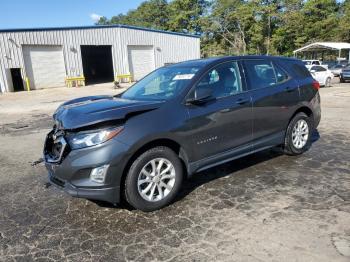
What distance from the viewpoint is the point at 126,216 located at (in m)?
3.79

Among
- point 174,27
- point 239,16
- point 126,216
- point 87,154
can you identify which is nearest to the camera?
point 87,154

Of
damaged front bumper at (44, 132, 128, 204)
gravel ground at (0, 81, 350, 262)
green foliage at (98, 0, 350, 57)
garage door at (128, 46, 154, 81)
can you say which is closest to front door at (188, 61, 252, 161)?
gravel ground at (0, 81, 350, 262)

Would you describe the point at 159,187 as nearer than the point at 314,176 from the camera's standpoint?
Yes

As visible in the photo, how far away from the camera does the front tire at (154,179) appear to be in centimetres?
364

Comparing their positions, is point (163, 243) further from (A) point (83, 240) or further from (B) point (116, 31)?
(B) point (116, 31)

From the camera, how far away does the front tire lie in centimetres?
364

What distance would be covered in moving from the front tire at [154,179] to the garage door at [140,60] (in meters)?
27.8

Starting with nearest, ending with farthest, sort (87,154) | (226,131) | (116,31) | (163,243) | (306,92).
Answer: (163,243), (87,154), (226,131), (306,92), (116,31)

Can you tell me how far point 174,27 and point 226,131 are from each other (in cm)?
5995

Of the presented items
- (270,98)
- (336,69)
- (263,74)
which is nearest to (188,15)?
(336,69)

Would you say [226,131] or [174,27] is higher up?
[174,27]

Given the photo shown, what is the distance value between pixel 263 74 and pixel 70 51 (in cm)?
2475

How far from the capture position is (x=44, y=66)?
2603 cm

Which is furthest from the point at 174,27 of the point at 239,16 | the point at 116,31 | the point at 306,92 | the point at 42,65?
the point at 306,92
